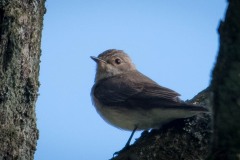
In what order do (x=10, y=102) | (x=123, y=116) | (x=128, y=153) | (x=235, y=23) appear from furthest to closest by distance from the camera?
(x=123, y=116) → (x=128, y=153) → (x=10, y=102) → (x=235, y=23)

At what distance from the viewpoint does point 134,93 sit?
9203 mm

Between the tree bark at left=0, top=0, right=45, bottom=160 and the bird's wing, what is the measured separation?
8.37ft

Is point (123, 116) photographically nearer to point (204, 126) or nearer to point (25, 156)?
point (204, 126)

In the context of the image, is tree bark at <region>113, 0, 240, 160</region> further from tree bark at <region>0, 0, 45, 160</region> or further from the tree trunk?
tree bark at <region>0, 0, 45, 160</region>

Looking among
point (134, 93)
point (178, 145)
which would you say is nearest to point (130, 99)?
point (134, 93)

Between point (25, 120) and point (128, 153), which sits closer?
point (25, 120)

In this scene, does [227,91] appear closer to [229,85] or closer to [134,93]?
[229,85]

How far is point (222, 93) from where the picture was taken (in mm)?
1997

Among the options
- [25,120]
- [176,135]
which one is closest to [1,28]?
[25,120]

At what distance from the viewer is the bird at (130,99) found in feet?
25.5

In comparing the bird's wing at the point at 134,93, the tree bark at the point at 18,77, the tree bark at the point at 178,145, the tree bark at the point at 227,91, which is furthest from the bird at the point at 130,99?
the tree bark at the point at 227,91

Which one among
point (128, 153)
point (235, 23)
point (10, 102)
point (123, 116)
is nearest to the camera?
point (235, 23)

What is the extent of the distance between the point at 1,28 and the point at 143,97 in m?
3.91

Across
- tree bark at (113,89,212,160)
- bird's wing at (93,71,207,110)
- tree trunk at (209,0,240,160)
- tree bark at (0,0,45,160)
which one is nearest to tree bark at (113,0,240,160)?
tree trunk at (209,0,240,160)
